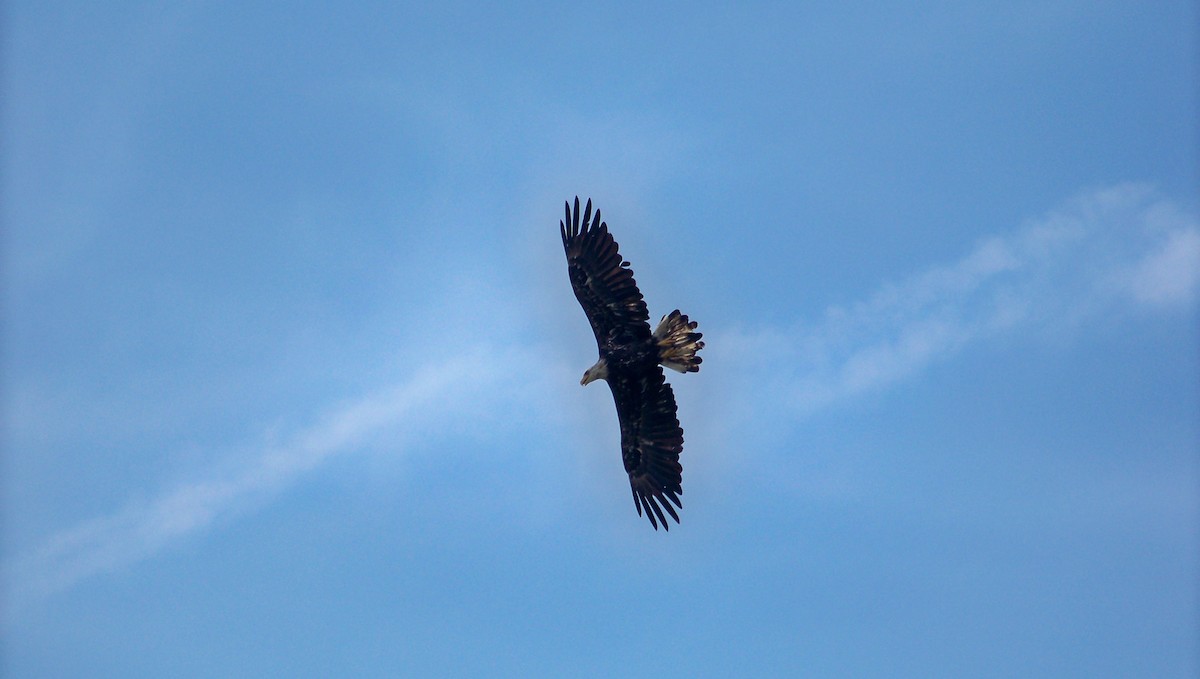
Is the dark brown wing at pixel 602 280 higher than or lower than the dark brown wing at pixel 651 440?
higher

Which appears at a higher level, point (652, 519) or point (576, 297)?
point (576, 297)

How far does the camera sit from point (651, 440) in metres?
26.3

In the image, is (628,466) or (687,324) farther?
(628,466)

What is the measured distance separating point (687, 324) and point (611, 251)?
2.21 metres

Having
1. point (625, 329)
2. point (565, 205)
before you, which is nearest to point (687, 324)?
point (625, 329)

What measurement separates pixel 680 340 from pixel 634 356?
3.65ft

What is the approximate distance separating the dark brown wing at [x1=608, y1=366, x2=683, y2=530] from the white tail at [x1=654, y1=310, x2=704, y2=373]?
2.70ft

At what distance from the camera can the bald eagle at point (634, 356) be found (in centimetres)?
2514

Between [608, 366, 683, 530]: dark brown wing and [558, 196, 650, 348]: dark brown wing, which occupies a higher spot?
[558, 196, 650, 348]: dark brown wing

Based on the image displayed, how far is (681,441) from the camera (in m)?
26.1

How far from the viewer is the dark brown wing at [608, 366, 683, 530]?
2597 cm

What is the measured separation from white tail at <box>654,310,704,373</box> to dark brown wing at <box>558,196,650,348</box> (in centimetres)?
56

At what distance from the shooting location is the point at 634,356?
25.5 metres

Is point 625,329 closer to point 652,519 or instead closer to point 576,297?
point 576,297
